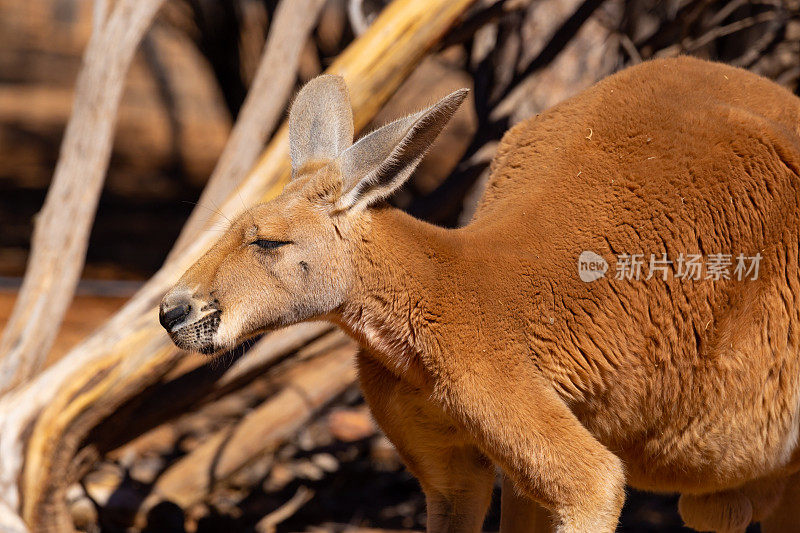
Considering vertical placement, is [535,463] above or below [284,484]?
above

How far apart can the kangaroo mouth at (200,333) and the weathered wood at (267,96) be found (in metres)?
2.14

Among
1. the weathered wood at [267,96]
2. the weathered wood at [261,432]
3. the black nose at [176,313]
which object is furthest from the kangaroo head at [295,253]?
the weathered wood at [261,432]

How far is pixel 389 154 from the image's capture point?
8.71 ft

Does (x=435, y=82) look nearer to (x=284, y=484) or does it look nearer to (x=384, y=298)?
(x=284, y=484)

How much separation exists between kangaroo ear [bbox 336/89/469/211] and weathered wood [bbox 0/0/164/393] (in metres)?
2.31

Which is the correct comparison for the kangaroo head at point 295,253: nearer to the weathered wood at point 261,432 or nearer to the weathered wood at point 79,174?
the weathered wood at point 79,174

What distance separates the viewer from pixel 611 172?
10.1ft

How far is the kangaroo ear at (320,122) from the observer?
119 inches

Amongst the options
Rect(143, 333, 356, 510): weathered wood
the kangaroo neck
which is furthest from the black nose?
Rect(143, 333, 356, 510): weathered wood

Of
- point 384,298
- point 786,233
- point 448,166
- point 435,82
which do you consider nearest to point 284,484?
point 448,166

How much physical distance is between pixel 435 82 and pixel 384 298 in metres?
3.27

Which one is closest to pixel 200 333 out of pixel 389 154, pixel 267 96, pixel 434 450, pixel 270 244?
pixel 270 244

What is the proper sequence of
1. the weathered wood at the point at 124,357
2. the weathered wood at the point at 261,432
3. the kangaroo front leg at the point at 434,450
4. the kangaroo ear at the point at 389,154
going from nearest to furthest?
the kangaroo ear at the point at 389,154 → the kangaroo front leg at the point at 434,450 → the weathered wood at the point at 124,357 → the weathered wood at the point at 261,432

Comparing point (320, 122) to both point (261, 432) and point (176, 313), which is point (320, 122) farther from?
point (261, 432)
